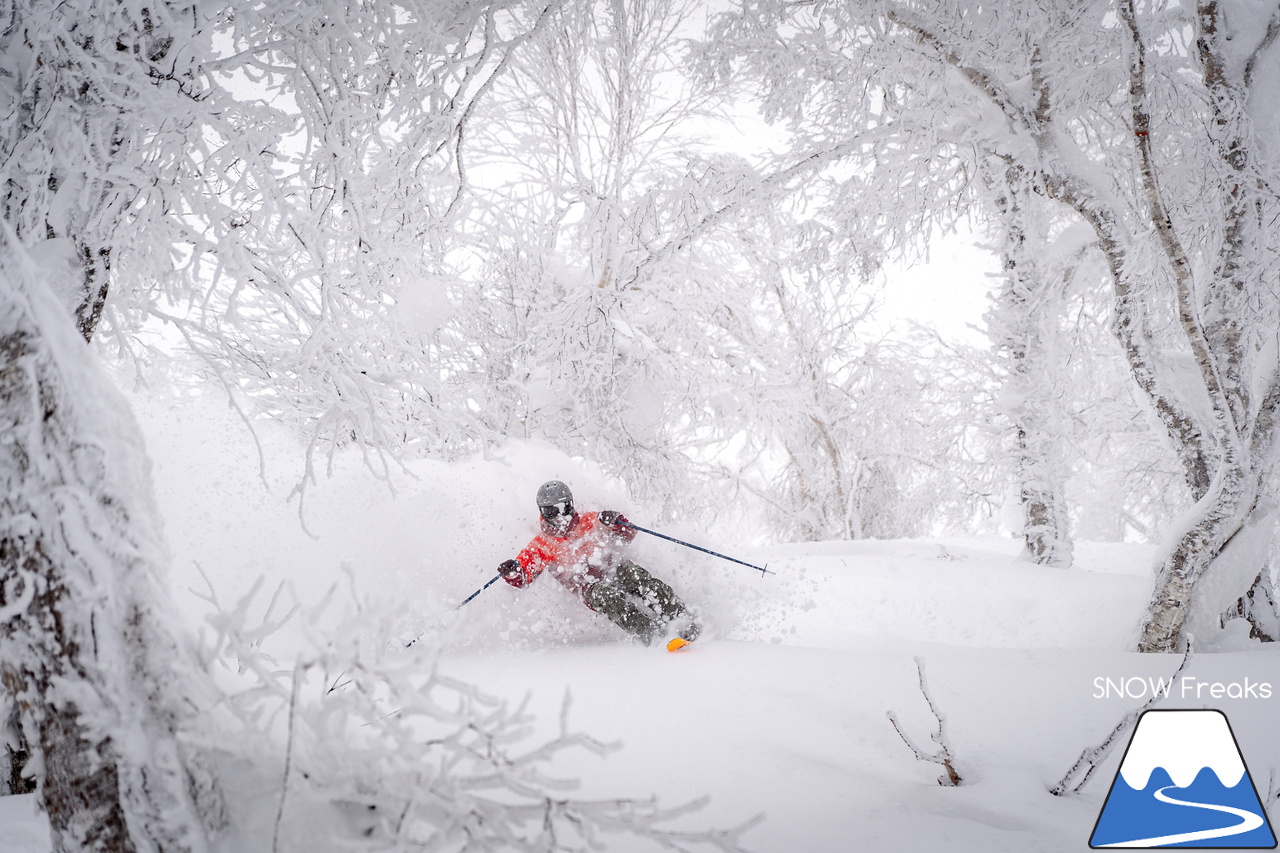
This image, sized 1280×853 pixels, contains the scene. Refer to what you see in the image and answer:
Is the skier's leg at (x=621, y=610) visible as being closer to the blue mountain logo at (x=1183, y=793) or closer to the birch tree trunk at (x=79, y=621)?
the blue mountain logo at (x=1183, y=793)

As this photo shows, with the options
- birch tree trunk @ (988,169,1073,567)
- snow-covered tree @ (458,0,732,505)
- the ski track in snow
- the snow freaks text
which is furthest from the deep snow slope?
snow-covered tree @ (458,0,732,505)

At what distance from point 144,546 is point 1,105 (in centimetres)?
155

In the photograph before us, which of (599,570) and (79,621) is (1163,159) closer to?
(599,570)

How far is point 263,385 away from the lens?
3141 mm

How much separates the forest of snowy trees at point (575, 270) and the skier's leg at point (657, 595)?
1.32 m

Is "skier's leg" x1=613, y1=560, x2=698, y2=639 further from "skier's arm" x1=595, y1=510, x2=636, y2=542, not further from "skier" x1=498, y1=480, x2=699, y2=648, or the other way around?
"skier's arm" x1=595, y1=510, x2=636, y2=542

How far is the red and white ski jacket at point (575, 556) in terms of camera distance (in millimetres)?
4309

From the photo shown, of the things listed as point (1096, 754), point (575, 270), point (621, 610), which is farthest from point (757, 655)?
point (575, 270)

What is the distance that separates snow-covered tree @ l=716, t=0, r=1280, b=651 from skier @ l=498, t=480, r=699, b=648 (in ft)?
10.2

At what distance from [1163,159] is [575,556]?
16.4 ft

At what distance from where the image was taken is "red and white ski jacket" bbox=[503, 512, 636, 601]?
4.31 metres

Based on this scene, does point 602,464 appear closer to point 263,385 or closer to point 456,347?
point 456,347

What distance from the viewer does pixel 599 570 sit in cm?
444

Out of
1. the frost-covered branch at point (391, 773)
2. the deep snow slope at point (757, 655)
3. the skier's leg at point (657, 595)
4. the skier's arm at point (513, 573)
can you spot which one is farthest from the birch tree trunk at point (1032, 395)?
the frost-covered branch at point (391, 773)
